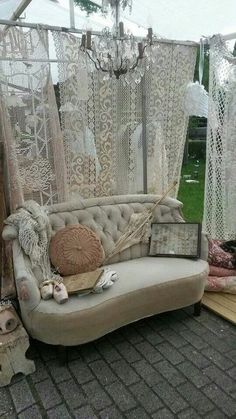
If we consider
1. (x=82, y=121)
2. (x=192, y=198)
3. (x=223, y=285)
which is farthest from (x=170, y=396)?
(x=192, y=198)

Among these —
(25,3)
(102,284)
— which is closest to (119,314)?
(102,284)

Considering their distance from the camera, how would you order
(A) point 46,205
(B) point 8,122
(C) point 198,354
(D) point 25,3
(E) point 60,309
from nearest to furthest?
(E) point 60,309 → (C) point 198,354 → (B) point 8,122 → (A) point 46,205 → (D) point 25,3

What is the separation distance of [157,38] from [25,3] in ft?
3.79

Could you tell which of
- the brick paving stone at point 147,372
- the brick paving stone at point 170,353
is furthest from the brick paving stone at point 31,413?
the brick paving stone at point 170,353

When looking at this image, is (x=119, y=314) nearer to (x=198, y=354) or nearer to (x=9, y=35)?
(x=198, y=354)

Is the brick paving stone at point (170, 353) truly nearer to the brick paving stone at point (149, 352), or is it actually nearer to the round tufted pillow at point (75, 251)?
the brick paving stone at point (149, 352)

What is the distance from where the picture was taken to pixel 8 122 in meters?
2.53

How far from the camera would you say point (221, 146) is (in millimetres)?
3443

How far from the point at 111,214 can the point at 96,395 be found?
144 centimetres

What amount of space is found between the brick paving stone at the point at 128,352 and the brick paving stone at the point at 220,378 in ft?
1.45

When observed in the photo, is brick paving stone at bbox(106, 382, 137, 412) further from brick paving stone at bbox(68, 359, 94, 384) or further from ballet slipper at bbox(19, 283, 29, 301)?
ballet slipper at bbox(19, 283, 29, 301)

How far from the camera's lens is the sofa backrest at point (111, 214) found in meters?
2.86

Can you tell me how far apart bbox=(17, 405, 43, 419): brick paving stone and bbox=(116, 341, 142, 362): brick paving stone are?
25.2 inches

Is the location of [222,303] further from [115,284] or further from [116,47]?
[116,47]
